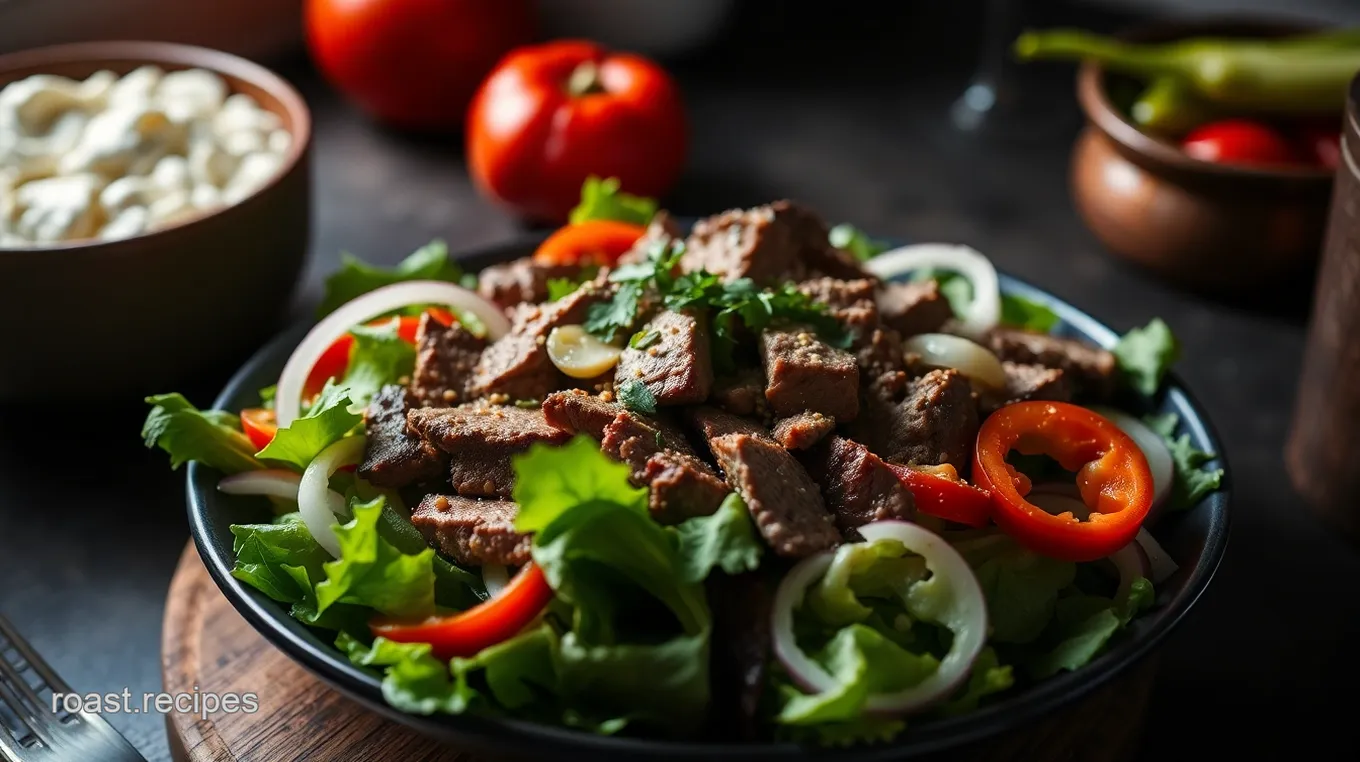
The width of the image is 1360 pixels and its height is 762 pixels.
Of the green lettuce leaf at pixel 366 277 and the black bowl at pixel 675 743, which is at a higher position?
the black bowl at pixel 675 743

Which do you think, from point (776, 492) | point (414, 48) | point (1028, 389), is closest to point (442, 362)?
point (776, 492)

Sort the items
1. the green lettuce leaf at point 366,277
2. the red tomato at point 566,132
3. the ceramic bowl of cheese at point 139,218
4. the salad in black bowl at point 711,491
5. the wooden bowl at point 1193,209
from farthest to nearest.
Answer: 1. the red tomato at point 566,132
2. the wooden bowl at point 1193,209
3. the green lettuce leaf at point 366,277
4. the ceramic bowl of cheese at point 139,218
5. the salad in black bowl at point 711,491

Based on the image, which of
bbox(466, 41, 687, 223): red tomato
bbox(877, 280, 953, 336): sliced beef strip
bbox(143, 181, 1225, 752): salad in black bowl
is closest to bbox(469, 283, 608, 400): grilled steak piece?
bbox(143, 181, 1225, 752): salad in black bowl

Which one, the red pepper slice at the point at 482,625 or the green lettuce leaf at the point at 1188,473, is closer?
the red pepper slice at the point at 482,625

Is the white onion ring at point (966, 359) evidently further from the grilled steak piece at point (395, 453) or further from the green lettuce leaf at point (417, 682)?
the green lettuce leaf at point (417, 682)

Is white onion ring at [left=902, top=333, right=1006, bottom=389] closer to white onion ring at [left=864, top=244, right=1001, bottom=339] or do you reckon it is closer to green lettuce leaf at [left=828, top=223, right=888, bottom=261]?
white onion ring at [left=864, top=244, right=1001, bottom=339]

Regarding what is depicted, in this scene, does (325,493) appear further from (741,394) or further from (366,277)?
(366,277)

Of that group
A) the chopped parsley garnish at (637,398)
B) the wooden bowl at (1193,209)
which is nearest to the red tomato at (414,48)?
the wooden bowl at (1193,209)
